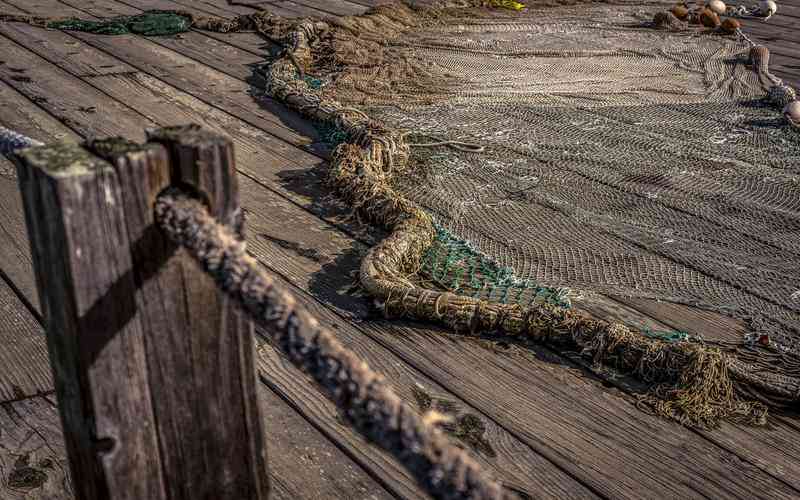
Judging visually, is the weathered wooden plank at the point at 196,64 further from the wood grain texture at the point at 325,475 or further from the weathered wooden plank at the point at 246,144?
the wood grain texture at the point at 325,475

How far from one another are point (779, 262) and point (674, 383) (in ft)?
3.03

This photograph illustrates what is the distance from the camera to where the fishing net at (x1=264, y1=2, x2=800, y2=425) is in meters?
2.34

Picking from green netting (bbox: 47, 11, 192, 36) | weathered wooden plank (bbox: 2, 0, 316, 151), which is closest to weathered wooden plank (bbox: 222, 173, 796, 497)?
weathered wooden plank (bbox: 2, 0, 316, 151)

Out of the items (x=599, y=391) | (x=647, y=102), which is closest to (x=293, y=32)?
(x=647, y=102)

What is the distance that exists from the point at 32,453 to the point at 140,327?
2.94ft

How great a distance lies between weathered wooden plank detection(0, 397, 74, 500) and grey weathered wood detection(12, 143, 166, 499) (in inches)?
23.1

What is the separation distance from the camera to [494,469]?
6.20ft

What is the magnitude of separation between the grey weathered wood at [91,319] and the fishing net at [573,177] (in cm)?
125

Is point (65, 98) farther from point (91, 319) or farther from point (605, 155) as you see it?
point (91, 319)

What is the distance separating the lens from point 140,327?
1141mm

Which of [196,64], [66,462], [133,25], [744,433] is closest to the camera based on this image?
[66,462]

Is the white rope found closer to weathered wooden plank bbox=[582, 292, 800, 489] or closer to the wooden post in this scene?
the wooden post

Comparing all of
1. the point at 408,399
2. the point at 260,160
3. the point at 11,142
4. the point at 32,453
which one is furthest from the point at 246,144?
the point at 11,142

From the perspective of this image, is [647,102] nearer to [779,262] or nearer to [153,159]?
[779,262]
